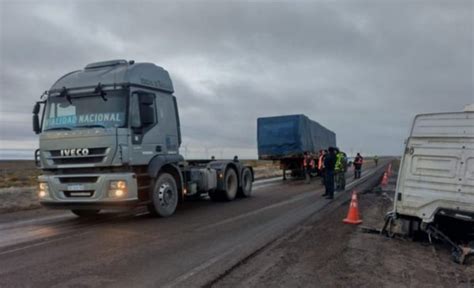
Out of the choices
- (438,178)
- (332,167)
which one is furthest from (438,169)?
(332,167)

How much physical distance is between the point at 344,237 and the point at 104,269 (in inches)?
169

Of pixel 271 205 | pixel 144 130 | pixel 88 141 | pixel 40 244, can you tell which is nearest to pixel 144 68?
pixel 144 130

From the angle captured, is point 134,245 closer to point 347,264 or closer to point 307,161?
point 347,264

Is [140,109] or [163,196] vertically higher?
[140,109]

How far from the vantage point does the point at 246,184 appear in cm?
1662

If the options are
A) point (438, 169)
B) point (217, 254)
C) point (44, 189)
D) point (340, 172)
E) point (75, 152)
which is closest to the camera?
point (217, 254)

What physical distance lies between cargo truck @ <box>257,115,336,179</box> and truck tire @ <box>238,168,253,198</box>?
985 centimetres

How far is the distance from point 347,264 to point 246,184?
10.5 m

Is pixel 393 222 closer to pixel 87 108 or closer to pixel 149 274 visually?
pixel 149 274

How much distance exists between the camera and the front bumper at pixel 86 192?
9.60m

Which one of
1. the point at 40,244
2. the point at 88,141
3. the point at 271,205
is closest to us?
the point at 40,244

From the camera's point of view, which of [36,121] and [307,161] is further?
[307,161]

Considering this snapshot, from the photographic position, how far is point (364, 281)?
5.42 m

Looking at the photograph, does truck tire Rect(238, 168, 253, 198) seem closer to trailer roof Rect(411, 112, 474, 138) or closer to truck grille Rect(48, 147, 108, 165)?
truck grille Rect(48, 147, 108, 165)
